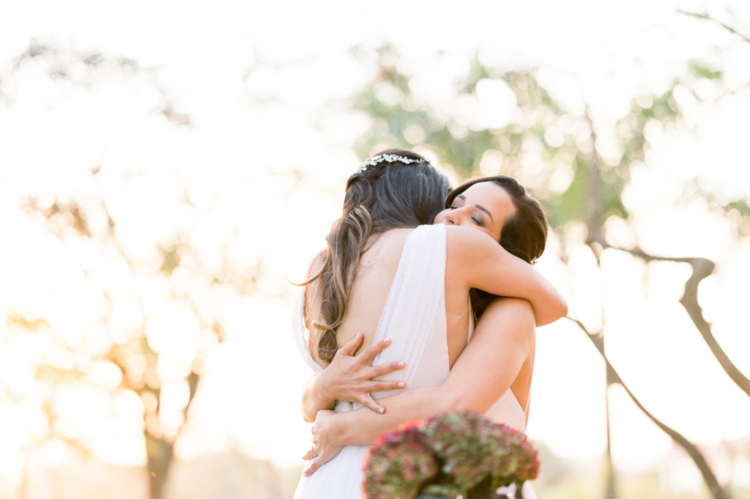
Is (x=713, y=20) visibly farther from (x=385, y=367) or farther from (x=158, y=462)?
(x=158, y=462)

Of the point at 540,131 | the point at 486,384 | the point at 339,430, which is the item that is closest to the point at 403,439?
the point at 486,384

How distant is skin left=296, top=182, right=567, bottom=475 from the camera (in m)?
2.11

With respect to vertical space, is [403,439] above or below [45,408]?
above

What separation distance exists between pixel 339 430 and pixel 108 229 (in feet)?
38.9

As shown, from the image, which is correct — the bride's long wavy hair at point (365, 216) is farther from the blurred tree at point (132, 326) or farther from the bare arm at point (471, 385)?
the blurred tree at point (132, 326)

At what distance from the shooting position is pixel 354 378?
2.23 meters

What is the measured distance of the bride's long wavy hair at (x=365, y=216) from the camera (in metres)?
2.39

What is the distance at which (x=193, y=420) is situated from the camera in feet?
44.8

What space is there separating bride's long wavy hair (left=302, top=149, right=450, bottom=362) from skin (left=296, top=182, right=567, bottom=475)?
0.16m

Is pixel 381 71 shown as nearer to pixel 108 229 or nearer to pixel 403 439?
pixel 108 229

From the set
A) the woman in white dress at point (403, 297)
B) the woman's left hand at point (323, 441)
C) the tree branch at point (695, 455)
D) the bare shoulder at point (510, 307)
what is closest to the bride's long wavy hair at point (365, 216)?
the woman in white dress at point (403, 297)

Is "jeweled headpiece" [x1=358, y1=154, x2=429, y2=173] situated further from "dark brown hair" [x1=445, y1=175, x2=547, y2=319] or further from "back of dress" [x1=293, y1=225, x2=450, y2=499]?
"back of dress" [x1=293, y1=225, x2=450, y2=499]

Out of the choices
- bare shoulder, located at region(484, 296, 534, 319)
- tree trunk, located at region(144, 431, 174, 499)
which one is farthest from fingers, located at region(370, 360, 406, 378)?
tree trunk, located at region(144, 431, 174, 499)

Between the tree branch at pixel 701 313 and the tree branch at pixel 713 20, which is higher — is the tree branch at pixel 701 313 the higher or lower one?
the lower one
